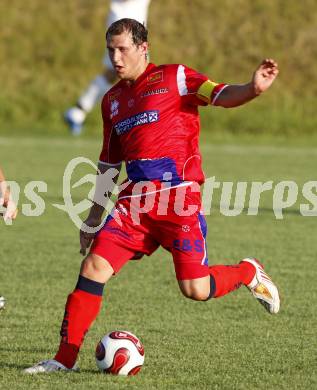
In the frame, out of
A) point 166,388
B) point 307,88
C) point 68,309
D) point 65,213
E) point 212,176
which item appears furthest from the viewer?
point 307,88

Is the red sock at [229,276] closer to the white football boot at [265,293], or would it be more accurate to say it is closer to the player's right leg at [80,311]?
the white football boot at [265,293]

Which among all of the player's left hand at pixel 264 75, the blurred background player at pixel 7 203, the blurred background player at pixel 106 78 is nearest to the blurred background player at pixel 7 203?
the blurred background player at pixel 7 203

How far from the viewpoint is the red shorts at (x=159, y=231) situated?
6078 millimetres

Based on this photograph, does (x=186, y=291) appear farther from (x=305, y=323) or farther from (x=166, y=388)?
(x=305, y=323)

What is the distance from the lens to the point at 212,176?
16000 millimetres

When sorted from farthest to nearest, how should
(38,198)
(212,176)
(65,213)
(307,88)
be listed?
(307,88), (212,176), (38,198), (65,213)

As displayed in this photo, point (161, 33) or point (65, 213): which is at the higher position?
point (161, 33)

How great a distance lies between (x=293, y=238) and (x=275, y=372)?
205 inches

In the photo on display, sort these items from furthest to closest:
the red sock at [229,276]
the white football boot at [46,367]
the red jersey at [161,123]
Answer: the red sock at [229,276] < the red jersey at [161,123] < the white football boot at [46,367]

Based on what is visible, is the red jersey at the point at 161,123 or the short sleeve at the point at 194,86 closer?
the short sleeve at the point at 194,86

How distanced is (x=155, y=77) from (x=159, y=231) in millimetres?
862

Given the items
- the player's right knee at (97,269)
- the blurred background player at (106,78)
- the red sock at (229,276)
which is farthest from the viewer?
the blurred background player at (106,78)

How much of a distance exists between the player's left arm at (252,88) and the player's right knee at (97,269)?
1.03 m

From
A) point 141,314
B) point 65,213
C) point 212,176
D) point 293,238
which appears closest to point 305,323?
point 141,314
